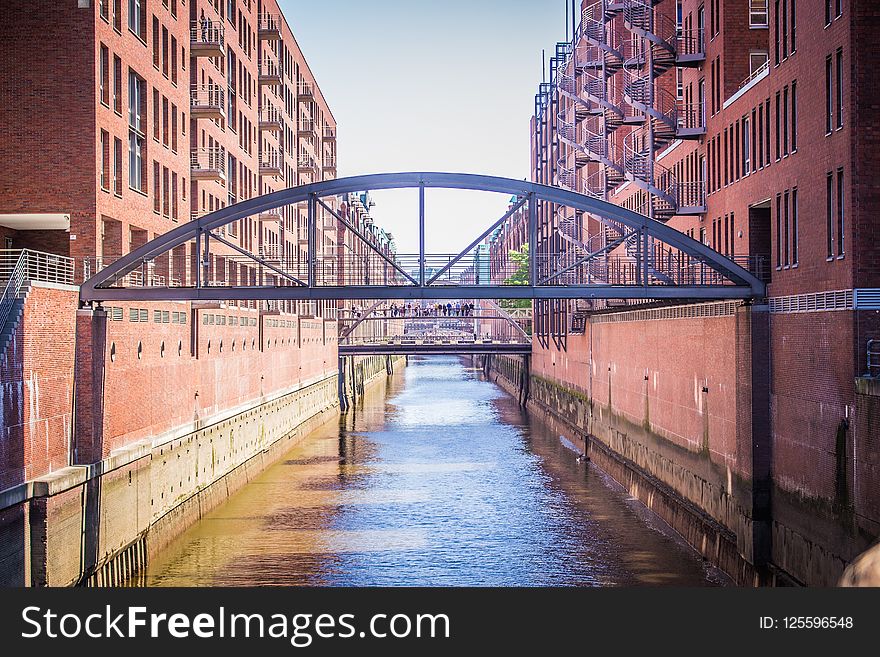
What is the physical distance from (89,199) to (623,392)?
19.0 meters

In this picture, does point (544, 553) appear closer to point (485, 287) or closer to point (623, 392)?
point (485, 287)

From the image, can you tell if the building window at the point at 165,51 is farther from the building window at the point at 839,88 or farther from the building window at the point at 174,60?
the building window at the point at 839,88

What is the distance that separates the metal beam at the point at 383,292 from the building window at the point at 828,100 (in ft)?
14.7

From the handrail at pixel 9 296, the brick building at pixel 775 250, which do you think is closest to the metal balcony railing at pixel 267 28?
the brick building at pixel 775 250

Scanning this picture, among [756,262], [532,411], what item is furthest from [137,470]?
A: [532,411]

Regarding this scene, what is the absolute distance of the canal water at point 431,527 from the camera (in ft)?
72.1

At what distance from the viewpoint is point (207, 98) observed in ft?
124

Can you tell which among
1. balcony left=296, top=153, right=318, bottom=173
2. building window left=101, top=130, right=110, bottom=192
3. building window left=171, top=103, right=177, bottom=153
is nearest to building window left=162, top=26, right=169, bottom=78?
building window left=171, top=103, right=177, bottom=153

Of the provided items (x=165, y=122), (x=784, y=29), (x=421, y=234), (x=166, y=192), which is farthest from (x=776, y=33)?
(x=166, y=192)

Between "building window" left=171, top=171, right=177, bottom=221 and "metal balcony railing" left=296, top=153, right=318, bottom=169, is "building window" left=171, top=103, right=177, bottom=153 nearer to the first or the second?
"building window" left=171, top=171, right=177, bottom=221

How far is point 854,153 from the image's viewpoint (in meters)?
18.2

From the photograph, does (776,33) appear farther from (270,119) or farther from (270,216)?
(270,119)

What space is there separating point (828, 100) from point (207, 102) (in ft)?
78.7

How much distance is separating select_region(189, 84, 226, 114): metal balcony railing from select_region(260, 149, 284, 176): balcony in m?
9.11
